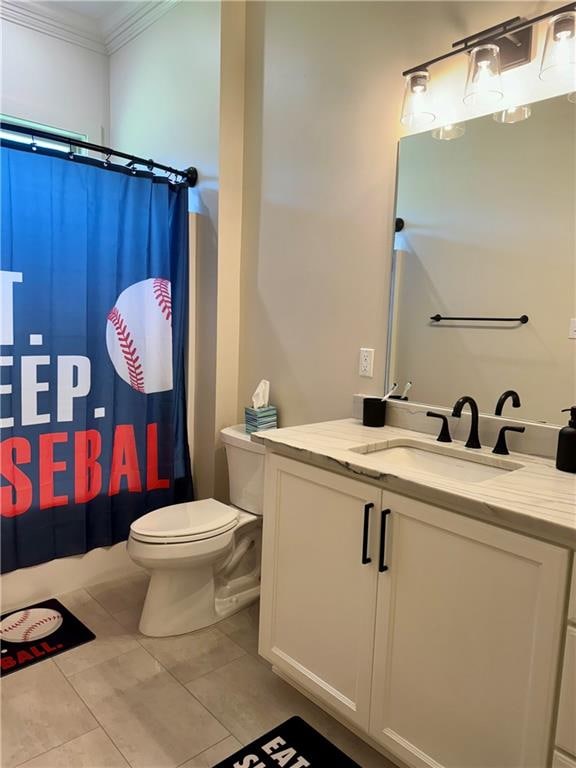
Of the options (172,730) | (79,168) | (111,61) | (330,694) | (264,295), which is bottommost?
(172,730)

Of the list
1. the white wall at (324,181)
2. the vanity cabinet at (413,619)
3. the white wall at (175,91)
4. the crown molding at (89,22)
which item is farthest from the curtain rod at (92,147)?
the vanity cabinet at (413,619)

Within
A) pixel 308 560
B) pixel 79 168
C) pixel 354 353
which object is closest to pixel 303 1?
pixel 79 168

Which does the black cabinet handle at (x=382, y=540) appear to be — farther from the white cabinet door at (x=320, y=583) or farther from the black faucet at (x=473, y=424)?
the black faucet at (x=473, y=424)

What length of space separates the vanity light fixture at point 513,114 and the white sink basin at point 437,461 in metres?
1.05

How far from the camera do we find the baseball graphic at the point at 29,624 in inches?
80.7

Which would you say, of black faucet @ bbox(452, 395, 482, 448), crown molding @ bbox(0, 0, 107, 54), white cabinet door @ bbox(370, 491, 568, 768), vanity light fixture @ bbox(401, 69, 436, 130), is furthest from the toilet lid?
crown molding @ bbox(0, 0, 107, 54)

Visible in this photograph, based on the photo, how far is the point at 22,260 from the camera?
6.98ft

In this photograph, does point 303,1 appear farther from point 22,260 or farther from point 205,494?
point 205,494

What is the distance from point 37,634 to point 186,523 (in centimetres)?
73

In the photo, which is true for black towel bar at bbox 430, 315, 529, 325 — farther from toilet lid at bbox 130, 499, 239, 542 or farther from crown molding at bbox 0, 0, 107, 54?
crown molding at bbox 0, 0, 107, 54

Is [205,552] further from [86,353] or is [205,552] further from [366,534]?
[86,353]

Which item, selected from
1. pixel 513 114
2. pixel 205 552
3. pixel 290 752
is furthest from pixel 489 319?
pixel 290 752

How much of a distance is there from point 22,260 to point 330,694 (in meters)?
1.96

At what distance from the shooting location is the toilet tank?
230 centimetres
